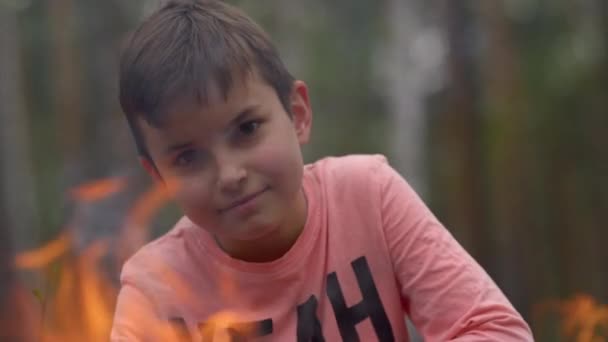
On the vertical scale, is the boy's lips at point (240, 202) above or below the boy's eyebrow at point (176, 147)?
below

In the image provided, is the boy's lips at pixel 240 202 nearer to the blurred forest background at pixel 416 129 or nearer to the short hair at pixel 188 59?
the short hair at pixel 188 59

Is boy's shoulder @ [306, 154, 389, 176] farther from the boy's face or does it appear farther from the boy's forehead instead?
the boy's forehead

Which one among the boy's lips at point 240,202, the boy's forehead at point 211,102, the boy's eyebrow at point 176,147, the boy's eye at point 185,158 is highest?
the boy's forehead at point 211,102

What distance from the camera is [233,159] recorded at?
72.5 inches

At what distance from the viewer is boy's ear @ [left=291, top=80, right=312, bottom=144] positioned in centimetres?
215

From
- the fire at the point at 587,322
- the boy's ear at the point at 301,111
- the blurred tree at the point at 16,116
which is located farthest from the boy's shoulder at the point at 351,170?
the blurred tree at the point at 16,116

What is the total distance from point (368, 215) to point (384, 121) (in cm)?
2198

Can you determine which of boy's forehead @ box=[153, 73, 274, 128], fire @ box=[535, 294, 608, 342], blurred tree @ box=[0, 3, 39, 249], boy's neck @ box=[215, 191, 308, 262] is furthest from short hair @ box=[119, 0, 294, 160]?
blurred tree @ box=[0, 3, 39, 249]

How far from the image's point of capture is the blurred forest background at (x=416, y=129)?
5.15 metres

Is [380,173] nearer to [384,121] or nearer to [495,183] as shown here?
[495,183]

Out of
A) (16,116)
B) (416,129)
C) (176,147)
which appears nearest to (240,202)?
(176,147)

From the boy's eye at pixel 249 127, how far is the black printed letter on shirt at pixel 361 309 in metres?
0.40

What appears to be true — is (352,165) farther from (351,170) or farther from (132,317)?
(132,317)

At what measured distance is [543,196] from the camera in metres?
12.4
